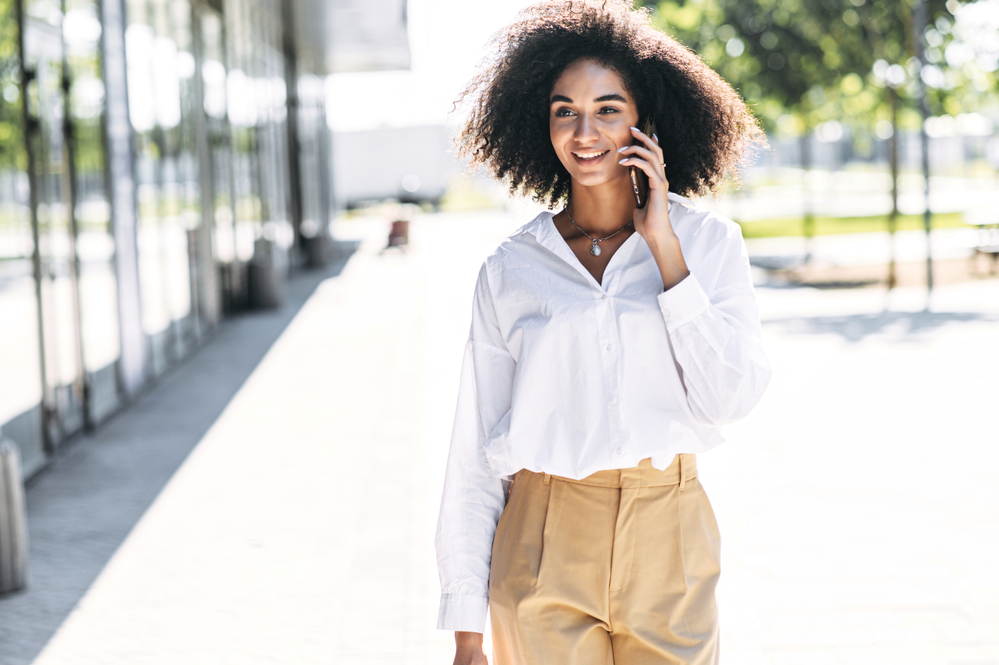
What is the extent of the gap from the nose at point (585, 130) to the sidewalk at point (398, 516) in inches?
96.0

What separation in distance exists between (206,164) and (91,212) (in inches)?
201

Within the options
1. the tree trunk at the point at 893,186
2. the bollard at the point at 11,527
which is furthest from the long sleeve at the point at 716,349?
the tree trunk at the point at 893,186

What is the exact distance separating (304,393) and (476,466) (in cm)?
760

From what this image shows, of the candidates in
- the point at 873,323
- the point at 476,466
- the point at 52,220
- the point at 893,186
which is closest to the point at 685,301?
the point at 476,466

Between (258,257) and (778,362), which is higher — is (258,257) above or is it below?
above

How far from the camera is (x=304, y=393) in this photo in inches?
382

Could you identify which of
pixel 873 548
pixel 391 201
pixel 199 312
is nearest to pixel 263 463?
pixel 873 548

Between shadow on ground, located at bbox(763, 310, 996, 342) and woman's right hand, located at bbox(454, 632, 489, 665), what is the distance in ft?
32.4

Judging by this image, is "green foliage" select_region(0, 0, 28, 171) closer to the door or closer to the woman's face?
the door

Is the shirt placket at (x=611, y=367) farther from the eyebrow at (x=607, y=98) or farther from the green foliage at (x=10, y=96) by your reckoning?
the green foliage at (x=10, y=96)

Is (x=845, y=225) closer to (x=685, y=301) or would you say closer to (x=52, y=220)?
(x=52, y=220)

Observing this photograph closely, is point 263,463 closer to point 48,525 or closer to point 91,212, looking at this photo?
point 48,525

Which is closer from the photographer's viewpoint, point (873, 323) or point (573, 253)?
point (573, 253)

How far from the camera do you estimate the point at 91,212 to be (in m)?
8.83
